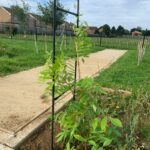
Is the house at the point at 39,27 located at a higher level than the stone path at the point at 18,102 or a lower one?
higher

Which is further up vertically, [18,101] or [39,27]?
[39,27]

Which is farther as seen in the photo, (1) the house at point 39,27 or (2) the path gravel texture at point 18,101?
(1) the house at point 39,27

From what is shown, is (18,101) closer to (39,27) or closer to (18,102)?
(18,102)

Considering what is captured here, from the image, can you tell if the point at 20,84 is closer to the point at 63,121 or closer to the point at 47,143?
the point at 47,143

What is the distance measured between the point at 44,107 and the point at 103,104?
842mm

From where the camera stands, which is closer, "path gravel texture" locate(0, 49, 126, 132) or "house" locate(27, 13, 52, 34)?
"path gravel texture" locate(0, 49, 126, 132)

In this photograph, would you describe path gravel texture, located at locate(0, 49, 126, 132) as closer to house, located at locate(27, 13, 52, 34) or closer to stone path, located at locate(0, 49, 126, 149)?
stone path, located at locate(0, 49, 126, 149)

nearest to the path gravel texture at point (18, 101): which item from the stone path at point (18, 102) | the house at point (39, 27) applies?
the stone path at point (18, 102)

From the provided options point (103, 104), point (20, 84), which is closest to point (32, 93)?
point (20, 84)

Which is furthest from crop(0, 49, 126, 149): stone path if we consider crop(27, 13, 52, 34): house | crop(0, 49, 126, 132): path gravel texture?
crop(27, 13, 52, 34): house

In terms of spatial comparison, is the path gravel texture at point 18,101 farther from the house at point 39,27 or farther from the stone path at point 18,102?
the house at point 39,27

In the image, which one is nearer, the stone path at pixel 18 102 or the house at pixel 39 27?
the stone path at pixel 18 102

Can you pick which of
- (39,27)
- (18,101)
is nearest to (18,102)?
(18,101)

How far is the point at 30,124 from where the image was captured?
302 cm
